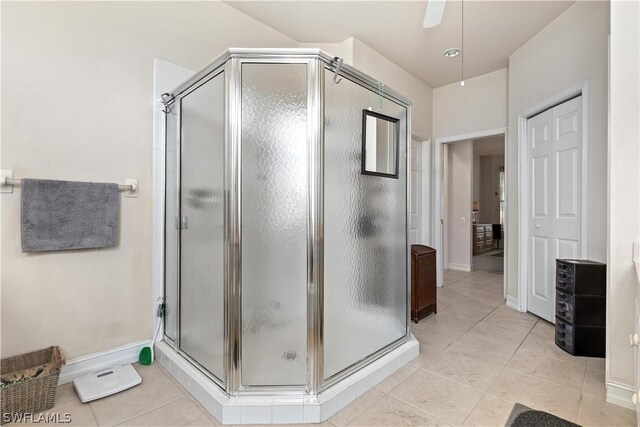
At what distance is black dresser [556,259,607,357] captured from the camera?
7.34 ft

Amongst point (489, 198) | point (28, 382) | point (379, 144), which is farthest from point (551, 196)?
point (489, 198)

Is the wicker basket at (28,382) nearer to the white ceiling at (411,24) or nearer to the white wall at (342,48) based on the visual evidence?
the white ceiling at (411,24)

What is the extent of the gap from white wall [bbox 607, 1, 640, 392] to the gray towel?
3.06 metres

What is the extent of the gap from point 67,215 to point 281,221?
1.37 m

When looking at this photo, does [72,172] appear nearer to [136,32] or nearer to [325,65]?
[136,32]

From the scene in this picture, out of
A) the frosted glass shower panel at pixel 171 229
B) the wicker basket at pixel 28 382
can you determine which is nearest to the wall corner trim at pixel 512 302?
the frosted glass shower panel at pixel 171 229

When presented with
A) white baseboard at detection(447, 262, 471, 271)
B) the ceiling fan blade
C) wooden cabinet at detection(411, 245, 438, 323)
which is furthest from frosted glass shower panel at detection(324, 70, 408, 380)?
white baseboard at detection(447, 262, 471, 271)

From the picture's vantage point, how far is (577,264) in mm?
2285

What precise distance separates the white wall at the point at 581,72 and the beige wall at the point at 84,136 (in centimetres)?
312

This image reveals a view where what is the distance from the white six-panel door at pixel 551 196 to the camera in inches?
102

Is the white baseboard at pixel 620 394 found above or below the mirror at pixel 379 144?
below

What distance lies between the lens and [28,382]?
1.57 m

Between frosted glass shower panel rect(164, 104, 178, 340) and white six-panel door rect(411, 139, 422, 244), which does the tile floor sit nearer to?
frosted glass shower panel rect(164, 104, 178, 340)

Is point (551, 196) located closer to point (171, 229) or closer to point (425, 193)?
point (425, 193)
